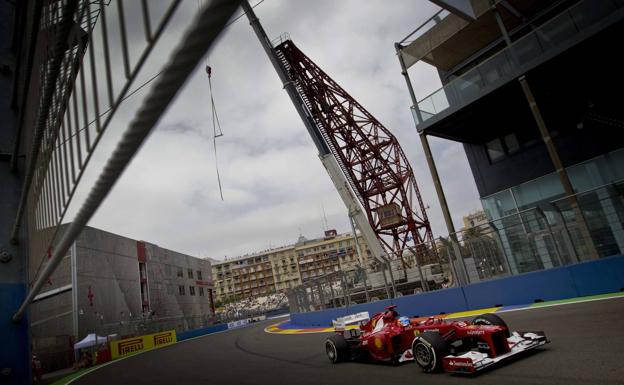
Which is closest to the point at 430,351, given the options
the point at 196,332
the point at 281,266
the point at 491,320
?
the point at 491,320

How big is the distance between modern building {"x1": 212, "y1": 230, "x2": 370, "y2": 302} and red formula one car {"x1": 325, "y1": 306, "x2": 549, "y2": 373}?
341 ft

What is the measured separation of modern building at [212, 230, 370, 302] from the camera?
365ft

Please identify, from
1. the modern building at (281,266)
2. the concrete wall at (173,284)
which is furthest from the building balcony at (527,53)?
the modern building at (281,266)

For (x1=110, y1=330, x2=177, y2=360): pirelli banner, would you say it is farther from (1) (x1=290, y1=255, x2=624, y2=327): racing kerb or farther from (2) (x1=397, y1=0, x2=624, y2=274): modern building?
(2) (x1=397, y1=0, x2=624, y2=274): modern building

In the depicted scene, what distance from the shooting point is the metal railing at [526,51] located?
37.4 ft

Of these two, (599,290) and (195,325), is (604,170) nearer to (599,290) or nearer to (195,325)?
(599,290)

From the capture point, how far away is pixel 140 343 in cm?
2369

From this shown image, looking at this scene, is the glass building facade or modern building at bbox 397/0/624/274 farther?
modern building at bbox 397/0/624/274

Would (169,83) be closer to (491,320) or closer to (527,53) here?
(491,320)

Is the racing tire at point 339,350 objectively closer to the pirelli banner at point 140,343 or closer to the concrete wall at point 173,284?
the pirelli banner at point 140,343

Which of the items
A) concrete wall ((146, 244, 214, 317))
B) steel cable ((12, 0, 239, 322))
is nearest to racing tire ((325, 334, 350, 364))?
steel cable ((12, 0, 239, 322))

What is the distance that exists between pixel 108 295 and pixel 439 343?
3076cm

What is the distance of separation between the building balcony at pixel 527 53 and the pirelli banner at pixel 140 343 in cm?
1972

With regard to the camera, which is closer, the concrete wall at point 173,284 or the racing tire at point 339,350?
the racing tire at point 339,350
